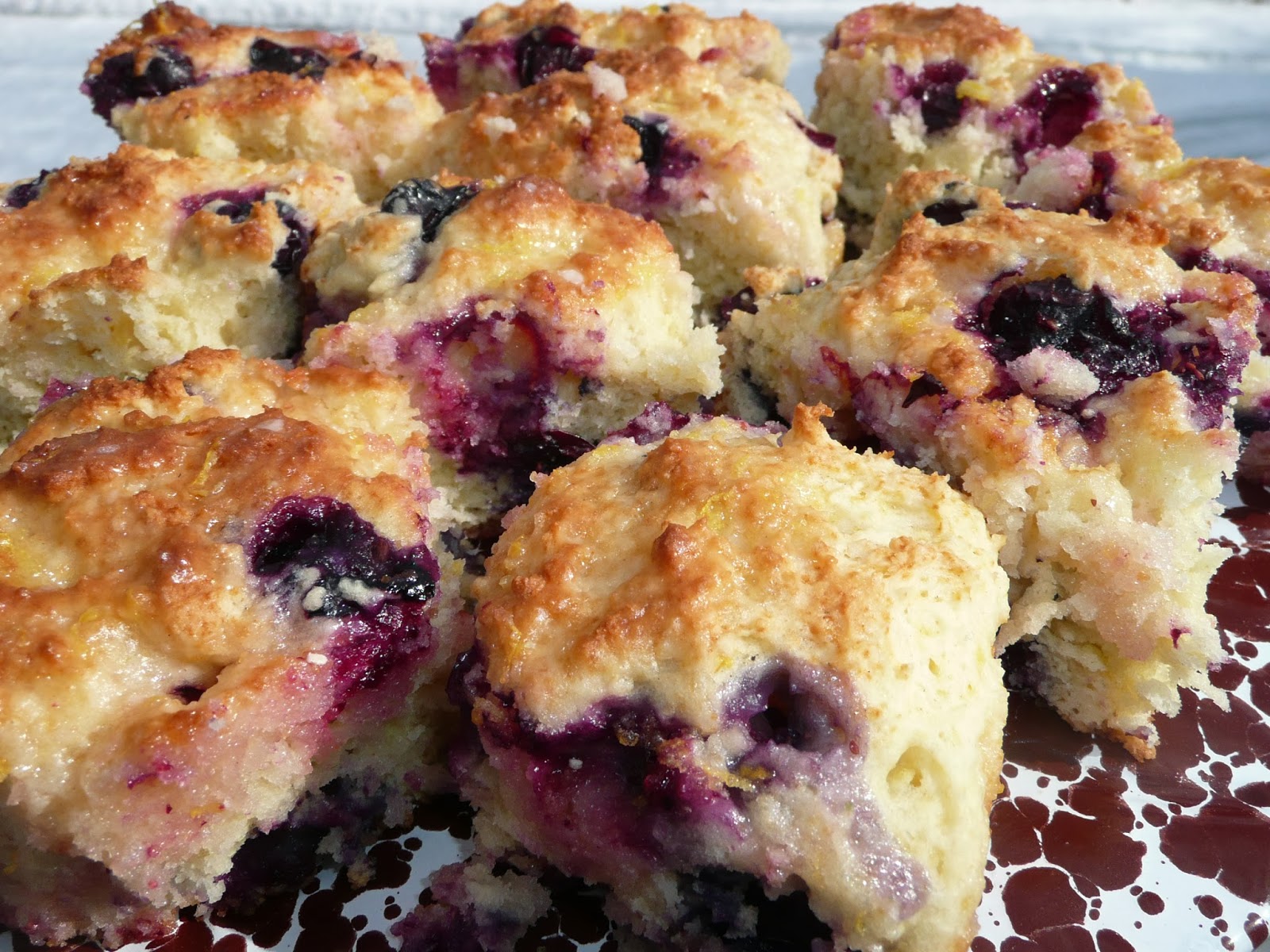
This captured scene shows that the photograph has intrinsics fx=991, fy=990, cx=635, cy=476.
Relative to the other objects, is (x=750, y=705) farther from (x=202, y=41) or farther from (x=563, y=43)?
(x=202, y=41)

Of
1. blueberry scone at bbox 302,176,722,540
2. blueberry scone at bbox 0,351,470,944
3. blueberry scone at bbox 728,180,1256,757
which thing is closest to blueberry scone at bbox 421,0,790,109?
blueberry scone at bbox 302,176,722,540

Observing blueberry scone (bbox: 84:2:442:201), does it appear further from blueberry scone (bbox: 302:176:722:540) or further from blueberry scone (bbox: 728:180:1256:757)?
blueberry scone (bbox: 728:180:1256:757)

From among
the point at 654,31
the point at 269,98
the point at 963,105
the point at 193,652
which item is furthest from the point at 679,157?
the point at 193,652

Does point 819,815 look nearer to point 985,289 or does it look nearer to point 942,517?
point 942,517

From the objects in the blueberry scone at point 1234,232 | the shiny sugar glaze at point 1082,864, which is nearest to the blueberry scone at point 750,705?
the shiny sugar glaze at point 1082,864

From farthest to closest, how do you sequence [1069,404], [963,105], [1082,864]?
1. [963,105]
2. [1069,404]
3. [1082,864]

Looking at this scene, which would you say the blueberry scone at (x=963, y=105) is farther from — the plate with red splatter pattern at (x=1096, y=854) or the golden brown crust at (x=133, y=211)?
the golden brown crust at (x=133, y=211)

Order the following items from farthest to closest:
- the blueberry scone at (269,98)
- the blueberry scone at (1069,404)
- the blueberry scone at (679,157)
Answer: the blueberry scone at (269,98), the blueberry scone at (679,157), the blueberry scone at (1069,404)
